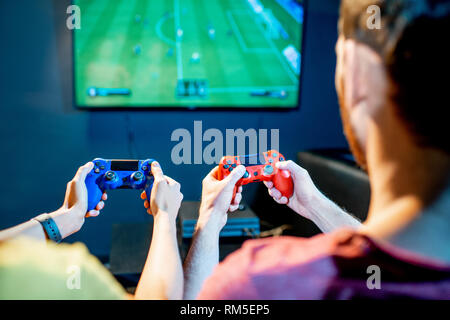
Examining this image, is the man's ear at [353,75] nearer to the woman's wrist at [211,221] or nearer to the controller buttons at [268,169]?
the woman's wrist at [211,221]

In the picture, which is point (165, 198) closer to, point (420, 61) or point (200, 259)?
point (200, 259)

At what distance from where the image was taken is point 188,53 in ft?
6.83

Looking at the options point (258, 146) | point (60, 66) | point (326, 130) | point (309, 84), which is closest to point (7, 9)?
point (60, 66)

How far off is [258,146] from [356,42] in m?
1.78

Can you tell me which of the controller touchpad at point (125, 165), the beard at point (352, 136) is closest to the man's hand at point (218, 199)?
the controller touchpad at point (125, 165)

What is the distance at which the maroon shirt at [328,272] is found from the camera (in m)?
0.42

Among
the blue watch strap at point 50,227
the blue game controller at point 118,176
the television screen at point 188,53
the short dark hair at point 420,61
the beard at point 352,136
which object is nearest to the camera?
the short dark hair at point 420,61

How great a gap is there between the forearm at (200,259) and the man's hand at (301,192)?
0.97 ft

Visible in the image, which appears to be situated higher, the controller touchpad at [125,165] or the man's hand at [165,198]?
the controller touchpad at [125,165]

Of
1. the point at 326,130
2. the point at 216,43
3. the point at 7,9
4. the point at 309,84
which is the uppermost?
the point at 7,9

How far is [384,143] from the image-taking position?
46 centimetres

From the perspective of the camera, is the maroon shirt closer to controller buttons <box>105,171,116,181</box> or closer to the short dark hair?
the short dark hair

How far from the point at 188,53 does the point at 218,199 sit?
1.40 m
